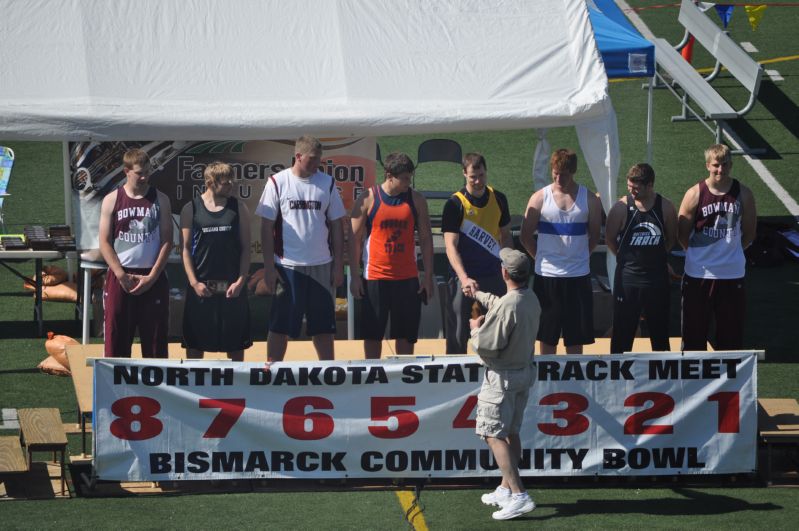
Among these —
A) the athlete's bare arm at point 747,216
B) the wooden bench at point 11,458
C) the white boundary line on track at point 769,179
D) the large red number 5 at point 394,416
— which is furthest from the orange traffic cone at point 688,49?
the wooden bench at point 11,458

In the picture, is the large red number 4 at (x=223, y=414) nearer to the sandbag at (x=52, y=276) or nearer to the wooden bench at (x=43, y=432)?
the wooden bench at (x=43, y=432)

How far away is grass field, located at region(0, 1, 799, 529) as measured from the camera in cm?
786

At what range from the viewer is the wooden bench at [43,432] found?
8.22 m

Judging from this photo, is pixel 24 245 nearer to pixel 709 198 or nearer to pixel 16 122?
pixel 16 122

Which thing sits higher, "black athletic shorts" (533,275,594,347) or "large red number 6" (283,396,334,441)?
"black athletic shorts" (533,275,594,347)

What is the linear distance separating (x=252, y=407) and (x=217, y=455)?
363mm

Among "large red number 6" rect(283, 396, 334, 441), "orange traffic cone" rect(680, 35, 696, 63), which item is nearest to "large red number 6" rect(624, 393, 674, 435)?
"large red number 6" rect(283, 396, 334, 441)

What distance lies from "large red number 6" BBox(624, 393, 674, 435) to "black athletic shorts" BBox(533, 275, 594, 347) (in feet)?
4.39

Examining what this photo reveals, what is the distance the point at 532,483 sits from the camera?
8586mm

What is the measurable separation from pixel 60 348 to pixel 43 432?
2.68 metres

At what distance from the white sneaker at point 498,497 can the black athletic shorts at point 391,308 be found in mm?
1981

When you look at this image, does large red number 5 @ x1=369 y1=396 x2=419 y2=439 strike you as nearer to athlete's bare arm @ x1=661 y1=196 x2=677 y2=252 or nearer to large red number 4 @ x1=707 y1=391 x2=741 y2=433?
large red number 4 @ x1=707 y1=391 x2=741 y2=433

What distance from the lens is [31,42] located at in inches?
430

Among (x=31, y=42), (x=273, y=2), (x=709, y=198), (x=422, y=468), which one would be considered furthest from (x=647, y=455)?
(x=31, y=42)
